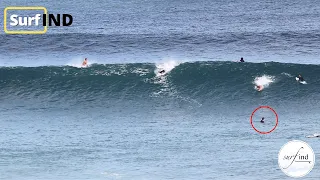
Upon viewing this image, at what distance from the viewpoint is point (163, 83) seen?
6362 cm

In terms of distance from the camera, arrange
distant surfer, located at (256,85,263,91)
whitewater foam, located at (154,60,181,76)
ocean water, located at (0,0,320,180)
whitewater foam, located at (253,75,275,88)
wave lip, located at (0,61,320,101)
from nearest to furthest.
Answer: ocean water, located at (0,0,320,180), wave lip, located at (0,61,320,101), distant surfer, located at (256,85,263,91), whitewater foam, located at (253,75,275,88), whitewater foam, located at (154,60,181,76)

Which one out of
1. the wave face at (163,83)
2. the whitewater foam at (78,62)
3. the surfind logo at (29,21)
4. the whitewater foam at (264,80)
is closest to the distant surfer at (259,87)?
the wave face at (163,83)

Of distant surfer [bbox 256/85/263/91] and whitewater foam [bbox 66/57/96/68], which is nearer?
distant surfer [bbox 256/85/263/91]

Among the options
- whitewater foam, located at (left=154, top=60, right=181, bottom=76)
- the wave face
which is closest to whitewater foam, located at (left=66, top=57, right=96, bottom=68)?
the wave face

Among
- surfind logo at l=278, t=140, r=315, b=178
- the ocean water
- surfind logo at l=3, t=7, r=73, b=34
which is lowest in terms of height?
surfind logo at l=278, t=140, r=315, b=178

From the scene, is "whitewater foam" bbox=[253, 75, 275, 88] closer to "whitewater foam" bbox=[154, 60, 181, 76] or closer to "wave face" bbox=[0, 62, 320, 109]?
"wave face" bbox=[0, 62, 320, 109]

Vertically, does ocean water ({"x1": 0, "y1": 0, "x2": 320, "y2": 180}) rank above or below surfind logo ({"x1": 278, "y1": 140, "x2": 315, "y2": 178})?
above

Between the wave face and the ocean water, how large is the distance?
0.25 ft

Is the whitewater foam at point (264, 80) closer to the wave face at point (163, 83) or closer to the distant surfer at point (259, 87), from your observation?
the wave face at point (163, 83)

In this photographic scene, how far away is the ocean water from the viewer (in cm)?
4741

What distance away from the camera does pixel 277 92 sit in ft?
201

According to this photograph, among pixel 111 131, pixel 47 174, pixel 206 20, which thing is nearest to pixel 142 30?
pixel 206 20

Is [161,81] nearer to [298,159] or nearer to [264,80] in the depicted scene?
[264,80]

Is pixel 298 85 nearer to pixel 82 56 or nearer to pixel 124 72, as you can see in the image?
pixel 124 72
